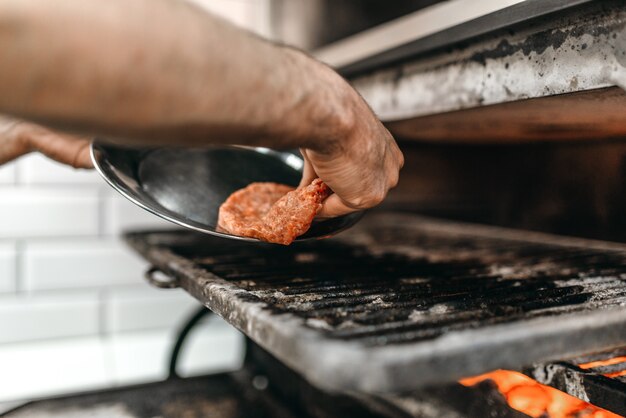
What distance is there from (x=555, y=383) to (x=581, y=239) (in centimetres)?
72

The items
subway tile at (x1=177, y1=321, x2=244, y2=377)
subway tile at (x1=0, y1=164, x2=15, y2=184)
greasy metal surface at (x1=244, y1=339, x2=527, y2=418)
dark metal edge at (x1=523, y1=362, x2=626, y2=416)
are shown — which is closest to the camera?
dark metal edge at (x1=523, y1=362, x2=626, y2=416)

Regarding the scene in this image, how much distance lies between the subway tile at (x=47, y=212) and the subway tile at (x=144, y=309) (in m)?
0.25

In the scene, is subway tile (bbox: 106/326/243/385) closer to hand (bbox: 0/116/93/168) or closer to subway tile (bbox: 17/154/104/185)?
subway tile (bbox: 17/154/104/185)

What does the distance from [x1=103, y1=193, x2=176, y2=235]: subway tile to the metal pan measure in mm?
888

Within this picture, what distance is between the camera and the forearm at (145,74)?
1.38ft

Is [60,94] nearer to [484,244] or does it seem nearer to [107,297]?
[484,244]

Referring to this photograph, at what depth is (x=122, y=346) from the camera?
74.4 inches

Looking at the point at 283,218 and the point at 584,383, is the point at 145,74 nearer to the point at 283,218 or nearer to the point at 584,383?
the point at 283,218

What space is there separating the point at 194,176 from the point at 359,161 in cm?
41

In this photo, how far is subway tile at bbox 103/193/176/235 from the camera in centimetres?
185

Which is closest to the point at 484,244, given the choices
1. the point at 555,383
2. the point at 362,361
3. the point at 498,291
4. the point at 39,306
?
the point at 498,291

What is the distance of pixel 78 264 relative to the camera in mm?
1828

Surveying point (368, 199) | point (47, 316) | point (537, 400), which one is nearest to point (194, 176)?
point (368, 199)

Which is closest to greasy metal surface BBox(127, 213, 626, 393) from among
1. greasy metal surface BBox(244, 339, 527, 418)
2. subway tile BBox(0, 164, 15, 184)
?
greasy metal surface BBox(244, 339, 527, 418)
